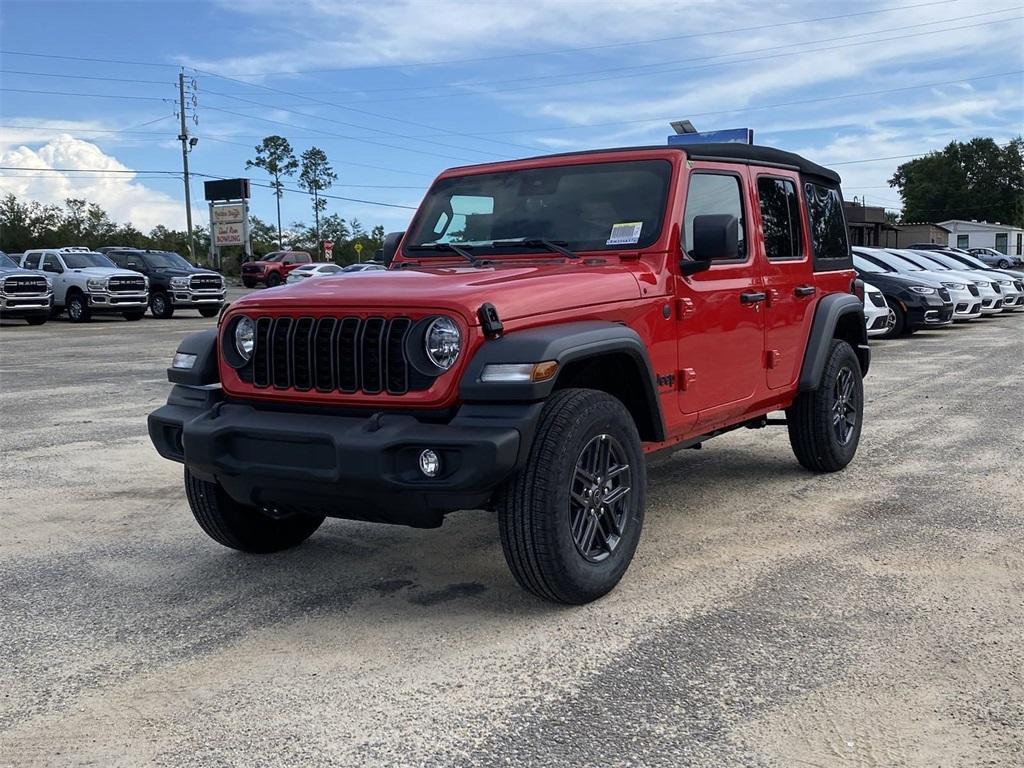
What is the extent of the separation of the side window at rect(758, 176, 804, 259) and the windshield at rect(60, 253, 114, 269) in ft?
74.7

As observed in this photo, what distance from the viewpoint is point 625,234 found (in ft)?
16.1

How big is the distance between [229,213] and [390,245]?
59.0 metres

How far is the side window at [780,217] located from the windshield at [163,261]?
2371 cm

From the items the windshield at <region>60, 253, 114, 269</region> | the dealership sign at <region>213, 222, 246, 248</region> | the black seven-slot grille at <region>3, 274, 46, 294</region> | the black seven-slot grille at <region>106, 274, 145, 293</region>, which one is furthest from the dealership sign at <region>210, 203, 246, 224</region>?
the black seven-slot grille at <region>3, 274, 46, 294</region>

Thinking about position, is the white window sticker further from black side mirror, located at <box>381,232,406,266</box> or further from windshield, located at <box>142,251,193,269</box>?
windshield, located at <box>142,251,193,269</box>

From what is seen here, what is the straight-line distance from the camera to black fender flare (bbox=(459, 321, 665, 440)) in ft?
12.3

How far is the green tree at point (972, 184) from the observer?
4471 inches

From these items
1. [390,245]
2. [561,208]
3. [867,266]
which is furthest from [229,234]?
[561,208]

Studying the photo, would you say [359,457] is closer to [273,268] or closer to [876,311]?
[876,311]

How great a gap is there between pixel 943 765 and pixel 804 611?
123cm

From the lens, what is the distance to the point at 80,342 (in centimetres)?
1877

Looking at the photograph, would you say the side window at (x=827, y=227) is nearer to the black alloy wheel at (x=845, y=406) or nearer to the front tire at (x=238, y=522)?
the black alloy wheel at (x=845, y=406)

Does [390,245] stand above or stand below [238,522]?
above

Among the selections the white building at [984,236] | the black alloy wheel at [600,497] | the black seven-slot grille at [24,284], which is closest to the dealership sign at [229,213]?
the black seven-slot grille at [24,284]
